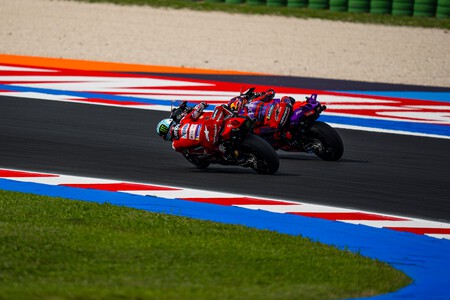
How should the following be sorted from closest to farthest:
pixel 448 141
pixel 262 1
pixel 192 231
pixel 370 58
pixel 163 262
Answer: pixel 163 262 < pixel 192 231 < pixel 448 141 < pixel 370 58 < pixel 262 1

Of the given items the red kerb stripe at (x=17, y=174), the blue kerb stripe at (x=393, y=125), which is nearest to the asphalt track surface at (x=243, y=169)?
the red kerb stripe at (x=17, y=174)

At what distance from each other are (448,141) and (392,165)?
2613mm

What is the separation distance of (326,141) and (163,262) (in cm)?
574

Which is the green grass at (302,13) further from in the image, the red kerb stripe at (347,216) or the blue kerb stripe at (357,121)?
the red kerb stripe at (347,216)

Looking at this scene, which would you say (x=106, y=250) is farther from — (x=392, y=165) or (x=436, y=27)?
(x=436, y=27)

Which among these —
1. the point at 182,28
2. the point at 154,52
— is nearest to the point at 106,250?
the point at 154,52

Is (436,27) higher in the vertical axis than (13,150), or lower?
higher

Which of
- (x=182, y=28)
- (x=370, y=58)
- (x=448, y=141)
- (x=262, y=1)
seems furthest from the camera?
(x=262, y=1)

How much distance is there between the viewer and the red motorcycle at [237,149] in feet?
40.5

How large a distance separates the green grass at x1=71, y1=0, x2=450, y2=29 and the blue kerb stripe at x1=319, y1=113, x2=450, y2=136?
49.0ft

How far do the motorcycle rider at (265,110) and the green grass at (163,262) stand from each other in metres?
3.42

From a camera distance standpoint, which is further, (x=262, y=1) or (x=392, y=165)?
(x=262, y=1)

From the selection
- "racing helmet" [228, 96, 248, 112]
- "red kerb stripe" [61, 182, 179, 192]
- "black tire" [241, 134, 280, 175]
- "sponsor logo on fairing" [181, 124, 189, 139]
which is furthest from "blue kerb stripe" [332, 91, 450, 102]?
"red kerb stripe" [61, 182, 179, 192]

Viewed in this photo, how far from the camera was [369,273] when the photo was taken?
838 centimetres
